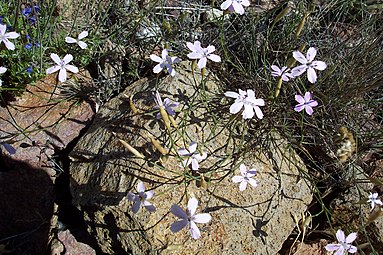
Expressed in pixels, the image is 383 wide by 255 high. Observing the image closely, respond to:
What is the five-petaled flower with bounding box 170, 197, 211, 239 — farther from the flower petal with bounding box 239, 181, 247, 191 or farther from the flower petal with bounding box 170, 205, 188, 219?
the flower petal with bounding box 239, 181, 247, 191

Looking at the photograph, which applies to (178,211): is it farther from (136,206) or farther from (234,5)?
(234,5)

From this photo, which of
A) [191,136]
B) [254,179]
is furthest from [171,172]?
[254,179]

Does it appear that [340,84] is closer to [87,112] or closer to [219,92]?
[219,92]

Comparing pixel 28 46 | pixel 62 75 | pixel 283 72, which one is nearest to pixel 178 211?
pixel 283 72

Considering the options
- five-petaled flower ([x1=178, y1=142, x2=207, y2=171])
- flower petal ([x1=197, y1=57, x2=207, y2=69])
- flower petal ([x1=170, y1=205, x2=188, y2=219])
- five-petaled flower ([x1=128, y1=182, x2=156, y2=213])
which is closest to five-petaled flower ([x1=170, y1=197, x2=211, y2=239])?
flower petal ([x1=170, y1=205, x2=188, y2=219])

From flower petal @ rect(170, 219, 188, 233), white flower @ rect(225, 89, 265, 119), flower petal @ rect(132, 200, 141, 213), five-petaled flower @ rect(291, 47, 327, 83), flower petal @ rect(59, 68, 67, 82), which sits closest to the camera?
flower petal @ rect(170, 219, 188, 233)

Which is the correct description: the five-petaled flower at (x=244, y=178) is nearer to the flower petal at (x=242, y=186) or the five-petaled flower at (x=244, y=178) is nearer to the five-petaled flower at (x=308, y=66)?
the flower petal at (x=242, y=186)
